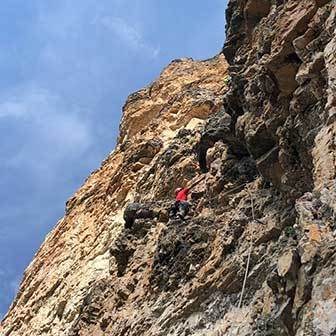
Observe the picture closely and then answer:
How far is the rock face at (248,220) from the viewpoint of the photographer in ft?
30.1

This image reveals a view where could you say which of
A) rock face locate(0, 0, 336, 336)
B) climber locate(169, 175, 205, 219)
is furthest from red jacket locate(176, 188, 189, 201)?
rock face locate(0, 0, 336, 336)

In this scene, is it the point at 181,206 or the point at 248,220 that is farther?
the point at 181,206

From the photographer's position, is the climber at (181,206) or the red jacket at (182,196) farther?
the red jacket at (182,196)

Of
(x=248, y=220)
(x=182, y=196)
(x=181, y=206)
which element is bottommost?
(x=248, y=220)

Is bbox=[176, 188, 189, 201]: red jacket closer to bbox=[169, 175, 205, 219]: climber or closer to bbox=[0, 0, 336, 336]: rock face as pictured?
bbox=[169, 175, 205, 219]: climber

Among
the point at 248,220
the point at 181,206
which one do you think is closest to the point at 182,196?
the point at 181,206

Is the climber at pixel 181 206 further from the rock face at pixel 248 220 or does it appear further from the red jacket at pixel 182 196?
the rock face at pixel 248 220

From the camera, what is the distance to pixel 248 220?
14023 mm

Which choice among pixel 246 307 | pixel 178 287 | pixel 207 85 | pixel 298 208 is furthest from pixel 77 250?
pixel 298 208

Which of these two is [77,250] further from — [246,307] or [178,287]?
[246,307]

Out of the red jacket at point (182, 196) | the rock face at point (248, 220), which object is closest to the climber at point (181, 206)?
the red jacket at point (182, 196)

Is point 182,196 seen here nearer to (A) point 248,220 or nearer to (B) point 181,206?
(B) point 181,206

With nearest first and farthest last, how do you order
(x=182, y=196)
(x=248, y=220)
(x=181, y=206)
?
(x=248, y=220) < (x=181, y=206) < (x=182, y=196)

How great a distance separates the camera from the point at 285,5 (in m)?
13.7
